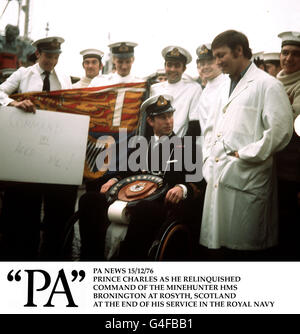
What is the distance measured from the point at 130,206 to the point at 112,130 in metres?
0.87

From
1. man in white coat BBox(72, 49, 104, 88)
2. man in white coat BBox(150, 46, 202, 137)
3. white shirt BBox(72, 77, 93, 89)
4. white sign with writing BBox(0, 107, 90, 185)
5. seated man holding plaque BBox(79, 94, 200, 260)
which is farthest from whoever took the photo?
man in white coat BBox(72, 49, 104, 88)

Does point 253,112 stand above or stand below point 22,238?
above

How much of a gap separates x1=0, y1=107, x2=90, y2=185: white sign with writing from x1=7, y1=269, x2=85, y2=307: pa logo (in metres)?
0.76

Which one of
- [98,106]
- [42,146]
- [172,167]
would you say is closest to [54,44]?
[98,106]

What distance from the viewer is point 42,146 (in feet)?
8.55

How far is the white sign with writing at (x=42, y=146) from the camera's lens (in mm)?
2543

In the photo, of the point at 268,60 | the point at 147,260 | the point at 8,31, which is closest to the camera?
the point at 147,260

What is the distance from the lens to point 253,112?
220 cm

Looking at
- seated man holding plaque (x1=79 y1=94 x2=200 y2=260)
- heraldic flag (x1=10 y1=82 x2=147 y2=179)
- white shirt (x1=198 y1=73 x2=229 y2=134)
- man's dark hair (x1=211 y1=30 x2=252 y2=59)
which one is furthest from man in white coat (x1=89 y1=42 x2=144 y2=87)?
man's dark hair (x1=211 y1=30 x2=252 y2=59)

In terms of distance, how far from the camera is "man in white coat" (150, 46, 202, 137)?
9.39 feet

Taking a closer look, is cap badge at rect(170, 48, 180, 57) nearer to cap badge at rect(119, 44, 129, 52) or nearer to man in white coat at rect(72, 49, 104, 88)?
cap badge at rect(119, 44, 129, 52)
